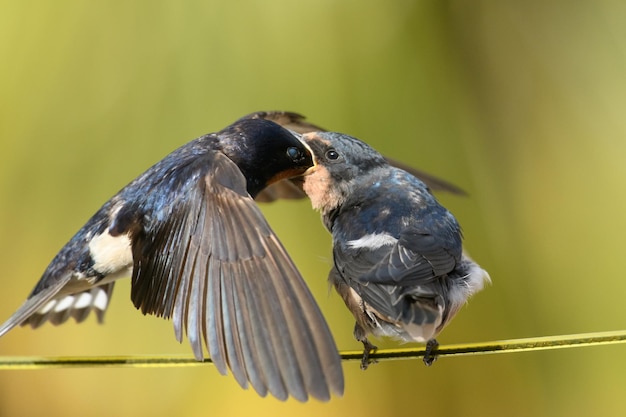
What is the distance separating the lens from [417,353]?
0.59m

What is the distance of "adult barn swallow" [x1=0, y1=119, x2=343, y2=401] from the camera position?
0.56 m

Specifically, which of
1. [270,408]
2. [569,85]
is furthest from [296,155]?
[569,85]

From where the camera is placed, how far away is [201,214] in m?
0.73

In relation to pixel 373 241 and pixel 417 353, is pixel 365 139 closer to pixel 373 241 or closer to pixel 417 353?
pixel 373 241

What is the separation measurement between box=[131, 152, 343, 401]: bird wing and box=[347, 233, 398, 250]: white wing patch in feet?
0.38

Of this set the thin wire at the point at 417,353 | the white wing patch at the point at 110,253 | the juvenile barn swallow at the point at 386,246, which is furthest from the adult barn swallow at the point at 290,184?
the thin wire at the point at 417,353

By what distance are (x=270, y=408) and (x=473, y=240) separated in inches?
20.7

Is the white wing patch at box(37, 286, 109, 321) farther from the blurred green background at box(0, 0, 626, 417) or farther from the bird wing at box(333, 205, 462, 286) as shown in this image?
the bird wing at box(333, 205, 462, 286)

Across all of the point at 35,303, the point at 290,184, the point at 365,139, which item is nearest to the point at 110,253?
the point at 35,303

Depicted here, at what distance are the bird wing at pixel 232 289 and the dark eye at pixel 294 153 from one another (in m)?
0.08

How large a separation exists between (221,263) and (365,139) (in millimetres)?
729

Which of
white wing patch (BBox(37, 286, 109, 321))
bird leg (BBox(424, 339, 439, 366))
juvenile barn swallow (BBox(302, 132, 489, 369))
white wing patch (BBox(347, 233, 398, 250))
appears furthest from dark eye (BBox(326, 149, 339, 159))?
white wing patch (BBox(37, 286, 109, 321))

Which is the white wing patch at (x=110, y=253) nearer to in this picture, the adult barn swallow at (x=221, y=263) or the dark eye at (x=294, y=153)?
the adult barn swallow at (x=221, y=263)

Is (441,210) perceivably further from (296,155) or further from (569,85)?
(569,85)
